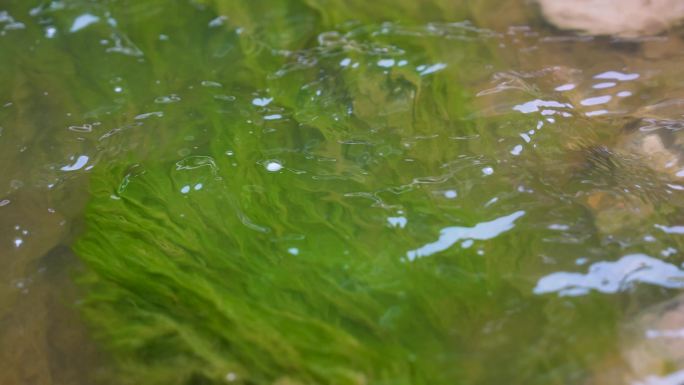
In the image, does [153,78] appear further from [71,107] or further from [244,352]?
[244,352]

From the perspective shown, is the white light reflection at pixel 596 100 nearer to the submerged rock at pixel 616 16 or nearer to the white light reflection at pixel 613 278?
the submerged rock at pixel 616 16

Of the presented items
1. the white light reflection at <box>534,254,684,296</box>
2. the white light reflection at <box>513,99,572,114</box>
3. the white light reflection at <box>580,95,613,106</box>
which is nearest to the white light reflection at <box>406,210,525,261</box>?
the white light reflection at <box>534,254,684,296</box>

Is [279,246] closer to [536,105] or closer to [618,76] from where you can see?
[536,105]

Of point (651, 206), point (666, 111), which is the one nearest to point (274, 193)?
point (651, 206)

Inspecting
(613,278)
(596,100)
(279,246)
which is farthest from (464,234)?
(596,100)

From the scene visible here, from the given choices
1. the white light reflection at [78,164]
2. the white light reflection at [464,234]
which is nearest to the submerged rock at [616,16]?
the white light reflection at [464,234]

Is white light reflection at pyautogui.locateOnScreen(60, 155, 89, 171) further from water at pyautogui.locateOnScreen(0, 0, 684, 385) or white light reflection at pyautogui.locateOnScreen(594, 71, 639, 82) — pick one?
white light reflection at pyautogui.locateOnScreen(594, 71, 639, 82)

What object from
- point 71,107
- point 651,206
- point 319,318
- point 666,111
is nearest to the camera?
point 319,318

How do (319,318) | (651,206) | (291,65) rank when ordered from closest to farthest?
(319,318) < (651,206) < (291,65)
